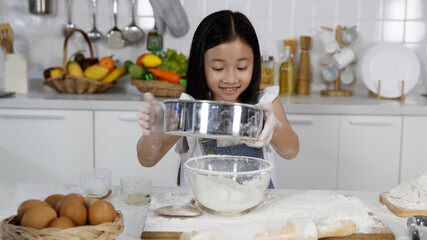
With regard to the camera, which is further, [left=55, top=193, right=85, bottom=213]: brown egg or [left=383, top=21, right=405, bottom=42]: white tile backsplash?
[left=383, top=21, right=405, bottom=42]: white tile backsplash

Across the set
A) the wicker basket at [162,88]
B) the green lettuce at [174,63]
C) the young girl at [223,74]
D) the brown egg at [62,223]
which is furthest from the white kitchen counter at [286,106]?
the brown egg at [62,223]

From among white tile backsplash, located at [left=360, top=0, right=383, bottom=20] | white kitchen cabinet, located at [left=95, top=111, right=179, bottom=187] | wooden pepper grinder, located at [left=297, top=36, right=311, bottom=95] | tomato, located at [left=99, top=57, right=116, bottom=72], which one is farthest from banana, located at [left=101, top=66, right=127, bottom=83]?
white tile backsplash, located at [left=360, top=0, right=383, bottom=20]

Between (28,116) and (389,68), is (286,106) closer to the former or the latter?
(389,68)

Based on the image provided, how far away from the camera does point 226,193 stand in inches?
37.2

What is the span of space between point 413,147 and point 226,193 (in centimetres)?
154

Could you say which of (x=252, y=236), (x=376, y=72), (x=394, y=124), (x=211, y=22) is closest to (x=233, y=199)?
(x=252, y=236)

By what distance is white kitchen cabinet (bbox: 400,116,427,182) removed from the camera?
2178 millimetres

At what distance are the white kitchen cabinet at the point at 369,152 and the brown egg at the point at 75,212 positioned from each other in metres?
1.62

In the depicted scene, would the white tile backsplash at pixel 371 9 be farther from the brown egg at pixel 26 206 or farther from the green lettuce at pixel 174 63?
the brown egg at pixel 26 206

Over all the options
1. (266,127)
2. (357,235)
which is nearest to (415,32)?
(266,127)

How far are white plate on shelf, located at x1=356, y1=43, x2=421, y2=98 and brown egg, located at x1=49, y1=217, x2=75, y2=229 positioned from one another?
6.87 feet

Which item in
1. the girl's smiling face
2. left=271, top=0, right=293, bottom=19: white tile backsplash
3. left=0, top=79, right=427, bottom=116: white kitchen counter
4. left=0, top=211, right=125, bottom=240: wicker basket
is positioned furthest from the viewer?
left=271, top=0, right=293, bottom=19: white tile backsplash

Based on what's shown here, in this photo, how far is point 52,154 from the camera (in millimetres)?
2211

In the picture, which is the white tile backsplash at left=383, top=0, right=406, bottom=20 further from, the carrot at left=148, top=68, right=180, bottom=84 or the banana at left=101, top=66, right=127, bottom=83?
the banana at left=101, top=66, right=127, bottom=83
